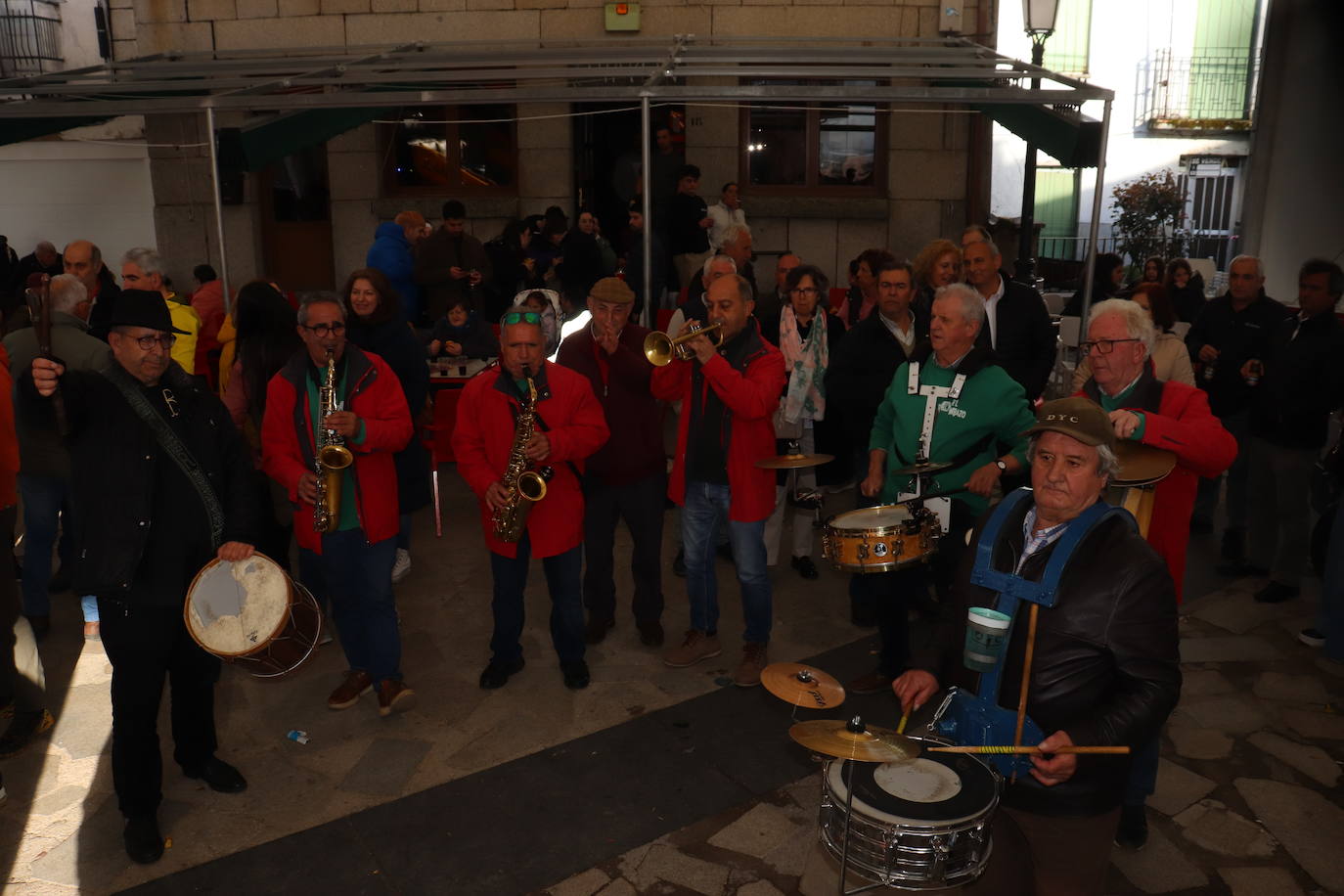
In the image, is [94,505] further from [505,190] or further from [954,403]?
[505,190]

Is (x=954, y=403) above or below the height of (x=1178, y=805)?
above

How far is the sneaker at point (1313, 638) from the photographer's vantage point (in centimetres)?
550

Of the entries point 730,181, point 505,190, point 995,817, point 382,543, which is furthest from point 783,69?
point 995,817

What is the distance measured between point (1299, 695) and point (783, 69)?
627cm

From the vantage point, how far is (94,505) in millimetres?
3703

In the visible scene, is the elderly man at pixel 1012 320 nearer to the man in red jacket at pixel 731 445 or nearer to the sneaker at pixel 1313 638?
the man in red jacket at pixel 731 445

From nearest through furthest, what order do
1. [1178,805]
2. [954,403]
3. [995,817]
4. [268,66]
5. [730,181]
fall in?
[995,817] < [1178,805] < [954,403] < [268,66] < [730,181]

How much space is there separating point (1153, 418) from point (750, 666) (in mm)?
2234

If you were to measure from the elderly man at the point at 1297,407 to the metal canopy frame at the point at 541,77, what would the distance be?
1.85 metres

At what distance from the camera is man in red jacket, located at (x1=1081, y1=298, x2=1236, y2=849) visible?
12.4 ft

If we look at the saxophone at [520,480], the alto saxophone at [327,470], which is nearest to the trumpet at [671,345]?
the saxophone at [520,480]

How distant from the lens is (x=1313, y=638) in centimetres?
553

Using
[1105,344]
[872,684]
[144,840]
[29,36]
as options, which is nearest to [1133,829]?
[872,684]

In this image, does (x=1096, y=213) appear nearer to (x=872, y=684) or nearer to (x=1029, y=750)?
(x=872, y=684)
